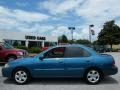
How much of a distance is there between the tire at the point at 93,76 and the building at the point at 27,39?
44.4 metres

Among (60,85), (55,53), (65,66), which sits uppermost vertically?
(55,53)

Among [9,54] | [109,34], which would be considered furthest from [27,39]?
[9,54]

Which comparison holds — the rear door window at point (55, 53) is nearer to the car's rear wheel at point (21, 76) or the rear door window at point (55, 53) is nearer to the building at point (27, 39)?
the car's rear wheel at point (21, 76)

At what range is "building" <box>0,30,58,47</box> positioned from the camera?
5375 centimetres

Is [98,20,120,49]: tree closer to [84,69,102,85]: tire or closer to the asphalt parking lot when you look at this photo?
the asphalt parking lot

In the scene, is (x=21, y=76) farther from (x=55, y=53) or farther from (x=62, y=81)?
(x=62, y=81)

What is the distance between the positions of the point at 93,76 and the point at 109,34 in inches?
2585

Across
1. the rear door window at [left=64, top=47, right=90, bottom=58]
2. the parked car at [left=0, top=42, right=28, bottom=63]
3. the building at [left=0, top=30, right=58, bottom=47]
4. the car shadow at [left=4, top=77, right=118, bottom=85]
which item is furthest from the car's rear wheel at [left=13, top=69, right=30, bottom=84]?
the building at [left=0, top=30, right=58, bottom=47]

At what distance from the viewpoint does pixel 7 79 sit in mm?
11281

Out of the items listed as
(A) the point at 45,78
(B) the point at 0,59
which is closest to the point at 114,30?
(B) the point at 0,59

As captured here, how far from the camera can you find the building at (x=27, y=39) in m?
53.8

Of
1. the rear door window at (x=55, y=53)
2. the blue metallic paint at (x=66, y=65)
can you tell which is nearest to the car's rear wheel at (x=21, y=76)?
the blue metallic paint at (x=66, y=65)

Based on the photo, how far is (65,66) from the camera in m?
10.1

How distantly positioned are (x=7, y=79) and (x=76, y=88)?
11.1ft
